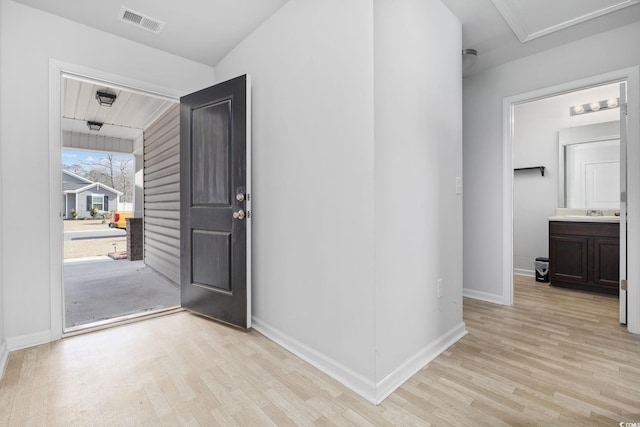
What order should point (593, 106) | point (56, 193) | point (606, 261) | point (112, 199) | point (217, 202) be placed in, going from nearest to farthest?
point (56, 193) < point (217, 202) < point (606, 261) < point (593, 106) < point (112, 199)

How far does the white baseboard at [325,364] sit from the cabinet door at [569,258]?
3321mm

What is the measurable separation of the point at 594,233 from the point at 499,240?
1289 mm

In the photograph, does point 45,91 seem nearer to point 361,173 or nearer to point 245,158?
point 245,158

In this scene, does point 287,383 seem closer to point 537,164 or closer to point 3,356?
point 3,356

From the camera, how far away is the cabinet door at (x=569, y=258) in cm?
344

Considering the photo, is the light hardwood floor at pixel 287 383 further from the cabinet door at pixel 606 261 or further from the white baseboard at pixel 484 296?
the cabinet door at pixel 606 261

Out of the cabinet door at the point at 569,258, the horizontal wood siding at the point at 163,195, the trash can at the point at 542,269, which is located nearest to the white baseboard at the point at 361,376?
the cabinet door at the point at 569,258

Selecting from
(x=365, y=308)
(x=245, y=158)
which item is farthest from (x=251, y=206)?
(x=365, y=308)

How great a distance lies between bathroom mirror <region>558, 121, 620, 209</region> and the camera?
3.75 m

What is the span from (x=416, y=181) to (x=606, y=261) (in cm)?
300

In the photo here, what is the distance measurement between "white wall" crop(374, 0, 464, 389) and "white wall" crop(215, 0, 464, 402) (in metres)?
0.01

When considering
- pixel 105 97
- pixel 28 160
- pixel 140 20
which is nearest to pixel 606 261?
pixel 140 20

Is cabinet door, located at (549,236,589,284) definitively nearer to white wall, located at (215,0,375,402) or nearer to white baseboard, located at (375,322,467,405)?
white baseboard, located at (375,322,467,405)

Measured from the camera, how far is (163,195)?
4.56 meters
